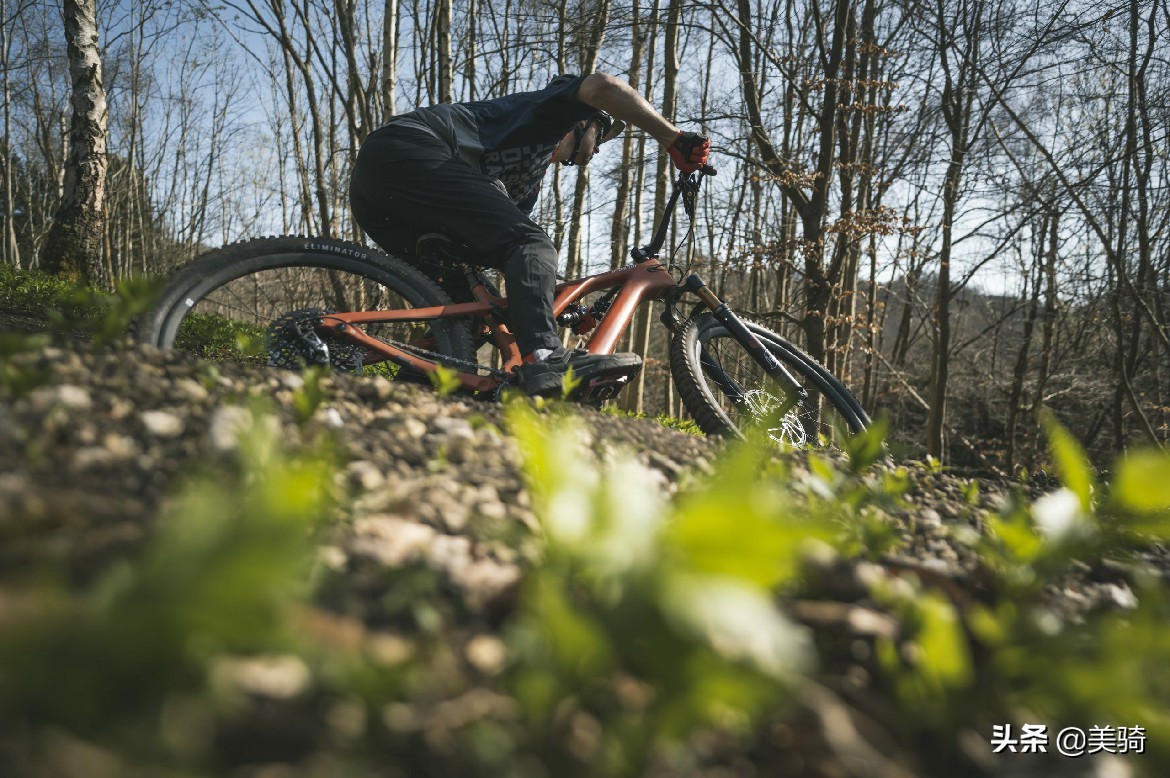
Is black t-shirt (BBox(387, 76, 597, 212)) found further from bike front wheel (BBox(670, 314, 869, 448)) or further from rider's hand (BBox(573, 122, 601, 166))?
bike front wheel (BBox(670, 314, 869, 448))

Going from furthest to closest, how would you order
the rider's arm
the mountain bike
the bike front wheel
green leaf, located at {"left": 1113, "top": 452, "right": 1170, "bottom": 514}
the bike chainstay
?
the rider's arm
the bike front wheel
the bike chainstay
the mountain bike
green leaf, located at {"left": 1113, "top": 452, "right": 1170, "bottom": 514}

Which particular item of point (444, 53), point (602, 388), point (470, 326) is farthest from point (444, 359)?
point (444, 53)

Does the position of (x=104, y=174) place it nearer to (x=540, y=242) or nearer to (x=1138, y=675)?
(x=540, y=242)

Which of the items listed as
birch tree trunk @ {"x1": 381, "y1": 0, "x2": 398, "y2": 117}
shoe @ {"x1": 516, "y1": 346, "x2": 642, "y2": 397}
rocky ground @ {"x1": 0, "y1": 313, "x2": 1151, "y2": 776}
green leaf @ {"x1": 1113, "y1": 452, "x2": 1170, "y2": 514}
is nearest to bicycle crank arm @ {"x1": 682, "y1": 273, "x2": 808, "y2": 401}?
shoe @ {"x1": 516, "y1": 346, "x2": 642, "y2": 397}

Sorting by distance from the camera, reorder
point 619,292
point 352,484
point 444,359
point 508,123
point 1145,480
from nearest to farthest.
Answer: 1. point 1145,480
2. point 352,484
3. point 444,359
4. point 508,123
5. point 619,292

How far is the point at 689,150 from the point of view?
3.34m

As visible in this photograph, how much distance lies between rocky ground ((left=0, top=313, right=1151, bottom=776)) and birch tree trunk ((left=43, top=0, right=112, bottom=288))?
24.4ft

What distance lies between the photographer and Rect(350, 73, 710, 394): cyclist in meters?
2.86

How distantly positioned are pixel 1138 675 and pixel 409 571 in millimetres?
893

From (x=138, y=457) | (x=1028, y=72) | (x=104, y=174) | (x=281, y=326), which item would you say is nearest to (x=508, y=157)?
(x=281, y=326)

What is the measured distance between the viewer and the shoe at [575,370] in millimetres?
2607

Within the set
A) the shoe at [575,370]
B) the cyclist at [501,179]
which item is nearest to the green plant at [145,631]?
the shoe at [575,370]

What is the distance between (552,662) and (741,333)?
3.08 meters

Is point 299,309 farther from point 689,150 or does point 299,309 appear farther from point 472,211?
point 689,150
